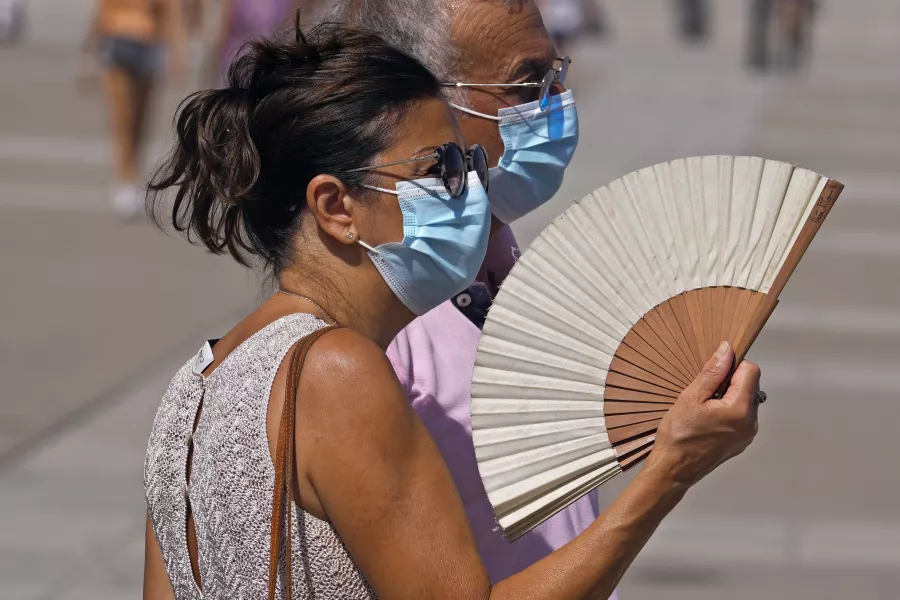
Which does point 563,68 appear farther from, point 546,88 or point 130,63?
point 130,63

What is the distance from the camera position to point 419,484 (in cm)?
166

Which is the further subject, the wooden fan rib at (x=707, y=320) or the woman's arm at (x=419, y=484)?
the wooden fan rib at (x=707, y=320)

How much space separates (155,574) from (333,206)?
0.66 m

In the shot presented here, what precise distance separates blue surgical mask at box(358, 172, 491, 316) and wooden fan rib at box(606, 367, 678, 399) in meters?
0.31

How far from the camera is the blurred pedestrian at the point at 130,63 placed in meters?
9.76

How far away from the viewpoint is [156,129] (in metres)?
13.7

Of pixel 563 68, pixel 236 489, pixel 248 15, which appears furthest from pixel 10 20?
pixel 236 489

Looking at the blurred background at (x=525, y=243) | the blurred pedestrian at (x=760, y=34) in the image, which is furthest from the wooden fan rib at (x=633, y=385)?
the blurred pedestrian at (x=760, y=34)

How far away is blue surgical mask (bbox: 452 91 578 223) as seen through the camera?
2.45 metres

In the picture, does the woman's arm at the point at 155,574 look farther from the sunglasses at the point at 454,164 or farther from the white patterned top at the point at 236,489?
the sunglasses at the point at 454,164

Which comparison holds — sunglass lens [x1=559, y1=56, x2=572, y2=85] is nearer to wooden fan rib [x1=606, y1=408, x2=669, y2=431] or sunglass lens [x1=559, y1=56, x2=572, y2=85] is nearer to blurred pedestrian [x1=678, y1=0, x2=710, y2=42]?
wooden fan rib [x1=606, y1=408, x2=669, y2=431]

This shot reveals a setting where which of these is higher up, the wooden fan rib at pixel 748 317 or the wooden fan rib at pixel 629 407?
the wooden fan rib at pixel 748 317

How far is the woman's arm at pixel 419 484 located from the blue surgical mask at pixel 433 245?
0.24 metres

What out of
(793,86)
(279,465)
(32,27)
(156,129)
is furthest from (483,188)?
(32,27)
